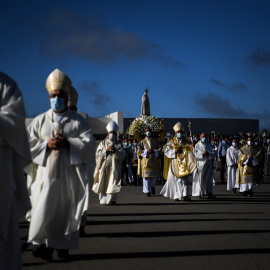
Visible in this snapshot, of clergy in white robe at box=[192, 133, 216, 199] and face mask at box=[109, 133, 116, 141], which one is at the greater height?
face mask at box=[109, 133, 116, 141]

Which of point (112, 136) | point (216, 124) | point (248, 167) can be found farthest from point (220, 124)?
point (112, 136)

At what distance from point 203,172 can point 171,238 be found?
7.16 metres

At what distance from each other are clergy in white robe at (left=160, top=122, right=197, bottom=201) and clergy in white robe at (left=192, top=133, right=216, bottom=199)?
0.69 m

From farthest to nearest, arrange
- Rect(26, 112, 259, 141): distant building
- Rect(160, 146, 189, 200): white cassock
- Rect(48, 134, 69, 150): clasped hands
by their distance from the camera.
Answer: Rect(26, 112, 259, 141): distant building, Rect(160, 146, 189, 200): white cassock, Rect(48, 134, 69, 150): clasped hands

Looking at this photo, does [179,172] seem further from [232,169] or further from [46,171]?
[46,171]

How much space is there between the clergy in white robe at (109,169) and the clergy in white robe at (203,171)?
3091mm

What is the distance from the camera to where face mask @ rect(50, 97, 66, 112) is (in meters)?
6.39

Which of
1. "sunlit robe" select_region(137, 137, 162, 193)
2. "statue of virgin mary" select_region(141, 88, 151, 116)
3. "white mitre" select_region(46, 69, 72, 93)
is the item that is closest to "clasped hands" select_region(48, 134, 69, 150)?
"white mitre" select_region(46, 69, 72, 93)

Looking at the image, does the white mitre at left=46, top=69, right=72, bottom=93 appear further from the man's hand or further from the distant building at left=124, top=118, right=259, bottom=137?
the distant building at left=124, top=118, right=259, bottom=137

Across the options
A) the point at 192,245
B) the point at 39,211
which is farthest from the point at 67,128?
the point at 192,245

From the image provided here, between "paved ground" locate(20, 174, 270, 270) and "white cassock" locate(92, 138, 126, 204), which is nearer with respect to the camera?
"paved ground" locate(20, 174, 270, 270)

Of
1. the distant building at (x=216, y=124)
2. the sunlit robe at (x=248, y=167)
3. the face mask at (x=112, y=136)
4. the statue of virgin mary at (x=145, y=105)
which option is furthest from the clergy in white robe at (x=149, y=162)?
the distant building at (x=216, y=124)

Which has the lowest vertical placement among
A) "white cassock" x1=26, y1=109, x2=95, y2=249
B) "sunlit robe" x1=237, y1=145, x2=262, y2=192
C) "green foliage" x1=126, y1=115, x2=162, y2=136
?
"white cassock" x1=26, y1=109, x2=95, y2=249

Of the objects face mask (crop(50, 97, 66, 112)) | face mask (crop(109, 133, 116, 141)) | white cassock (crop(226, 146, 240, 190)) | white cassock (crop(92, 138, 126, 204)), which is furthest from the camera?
white cassock (crop(226, 146, 240, 190))
